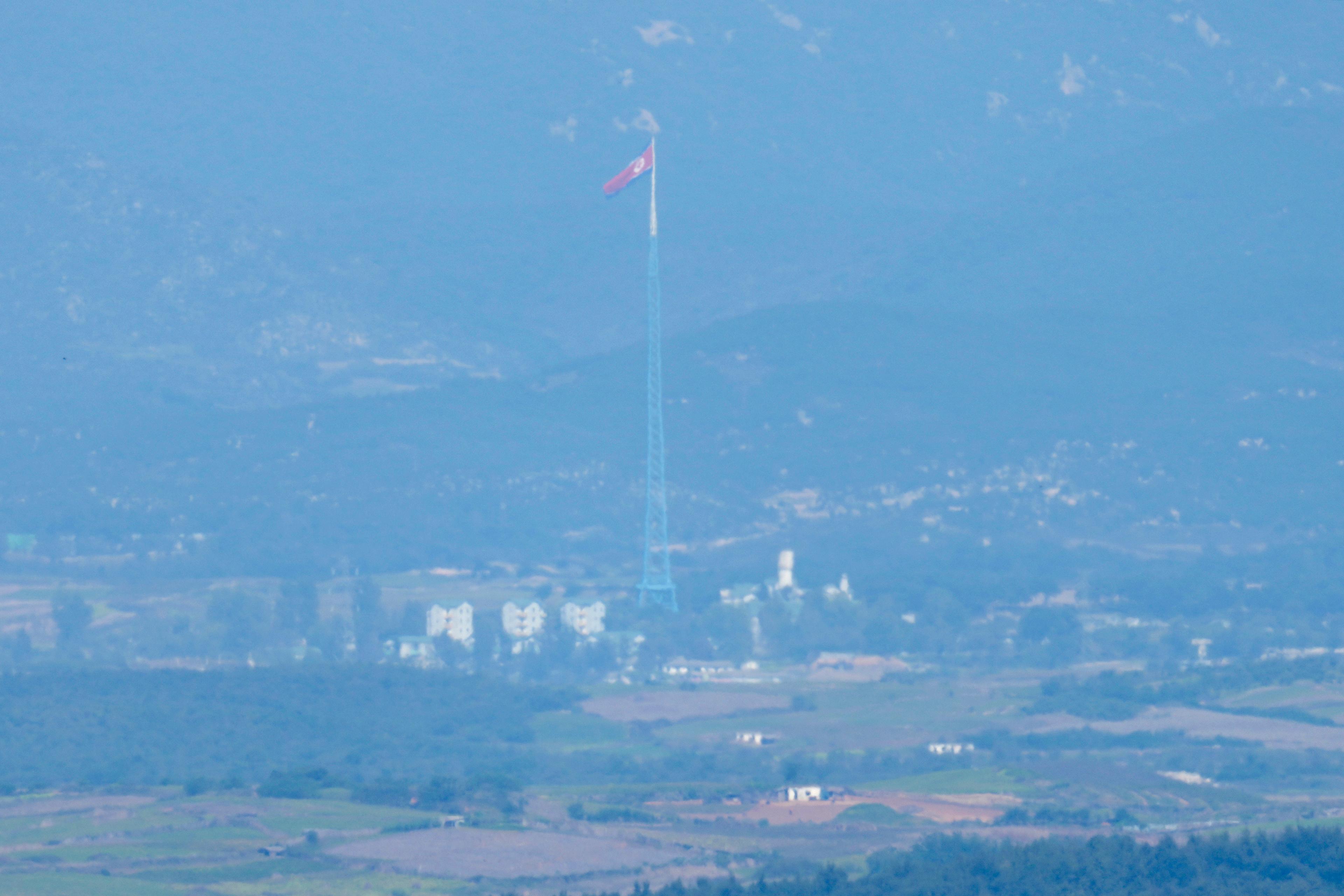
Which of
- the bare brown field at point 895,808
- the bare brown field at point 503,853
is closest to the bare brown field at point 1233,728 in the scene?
the bare brown field at point 895,808

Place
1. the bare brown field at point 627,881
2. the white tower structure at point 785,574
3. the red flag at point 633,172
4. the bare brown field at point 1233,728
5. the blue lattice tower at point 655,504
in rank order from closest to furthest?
1. the bare brown field at point 627,881
2. the bare brown field at point 1233,728
3. the red flag at point 633,172
4. the blue lattice tower at point 655,504
5. the white tower structure at point 785,574

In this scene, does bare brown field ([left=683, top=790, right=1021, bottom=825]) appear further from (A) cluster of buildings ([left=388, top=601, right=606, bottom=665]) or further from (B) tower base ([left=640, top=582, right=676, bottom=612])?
(B) tower base ([left=640, top=582, right=676, bottom=612])

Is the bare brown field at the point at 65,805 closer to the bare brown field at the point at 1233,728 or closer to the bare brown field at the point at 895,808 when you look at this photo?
the bare brown field at the point at 895,808

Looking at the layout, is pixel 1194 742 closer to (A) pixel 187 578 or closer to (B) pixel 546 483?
(A) pixel 187 578

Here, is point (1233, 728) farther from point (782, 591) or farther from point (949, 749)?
point (782, 591)

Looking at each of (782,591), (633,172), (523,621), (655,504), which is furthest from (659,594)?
(655,504)

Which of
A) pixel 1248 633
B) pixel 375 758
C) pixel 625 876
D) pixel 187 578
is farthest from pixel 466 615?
pixel 625 876
